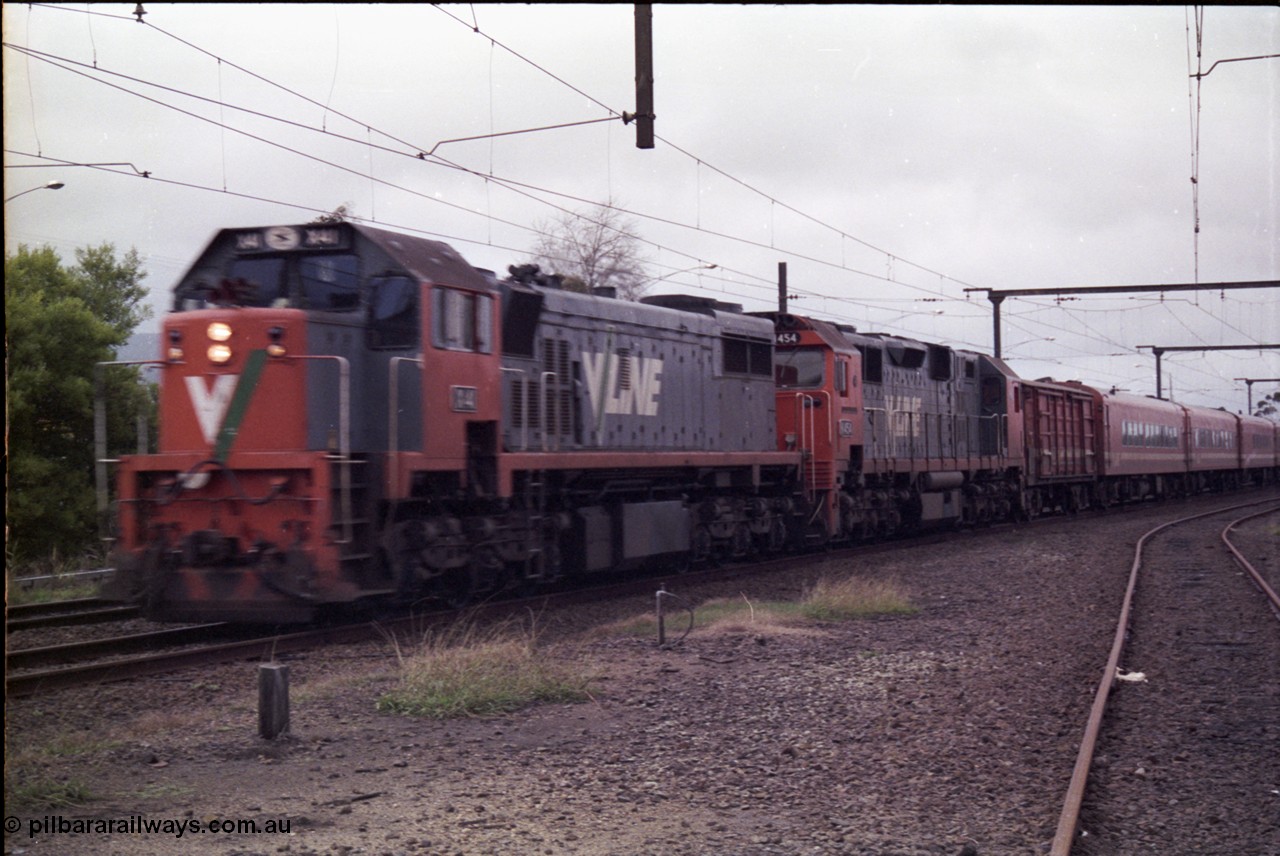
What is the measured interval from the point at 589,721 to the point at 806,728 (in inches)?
52.6

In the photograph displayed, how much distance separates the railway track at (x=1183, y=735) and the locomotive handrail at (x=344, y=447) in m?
5.84

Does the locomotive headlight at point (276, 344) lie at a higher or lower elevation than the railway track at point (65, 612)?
higher

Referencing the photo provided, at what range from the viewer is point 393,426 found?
34.2 feet

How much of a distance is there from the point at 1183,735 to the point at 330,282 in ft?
25.6

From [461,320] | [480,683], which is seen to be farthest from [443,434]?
[480,683]

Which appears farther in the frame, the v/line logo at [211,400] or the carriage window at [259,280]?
the carriage window at [259,280]

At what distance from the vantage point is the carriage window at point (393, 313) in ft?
35.6

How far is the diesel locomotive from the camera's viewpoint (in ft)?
32.5

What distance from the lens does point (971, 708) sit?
307 inches

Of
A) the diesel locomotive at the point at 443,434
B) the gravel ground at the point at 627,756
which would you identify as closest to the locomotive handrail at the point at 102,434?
the diesel locomotive at the point at 443,434

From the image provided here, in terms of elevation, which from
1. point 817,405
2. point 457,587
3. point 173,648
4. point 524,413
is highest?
point 817,405

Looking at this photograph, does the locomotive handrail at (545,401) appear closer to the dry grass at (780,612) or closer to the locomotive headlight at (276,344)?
the dry grass at (780,612)

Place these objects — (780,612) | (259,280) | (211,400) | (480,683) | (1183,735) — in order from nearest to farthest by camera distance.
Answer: (1183,735) < (480,683) < (211,400) < (259,280) < (780,612)

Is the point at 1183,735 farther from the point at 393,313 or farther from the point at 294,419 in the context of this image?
the point at 393,313
